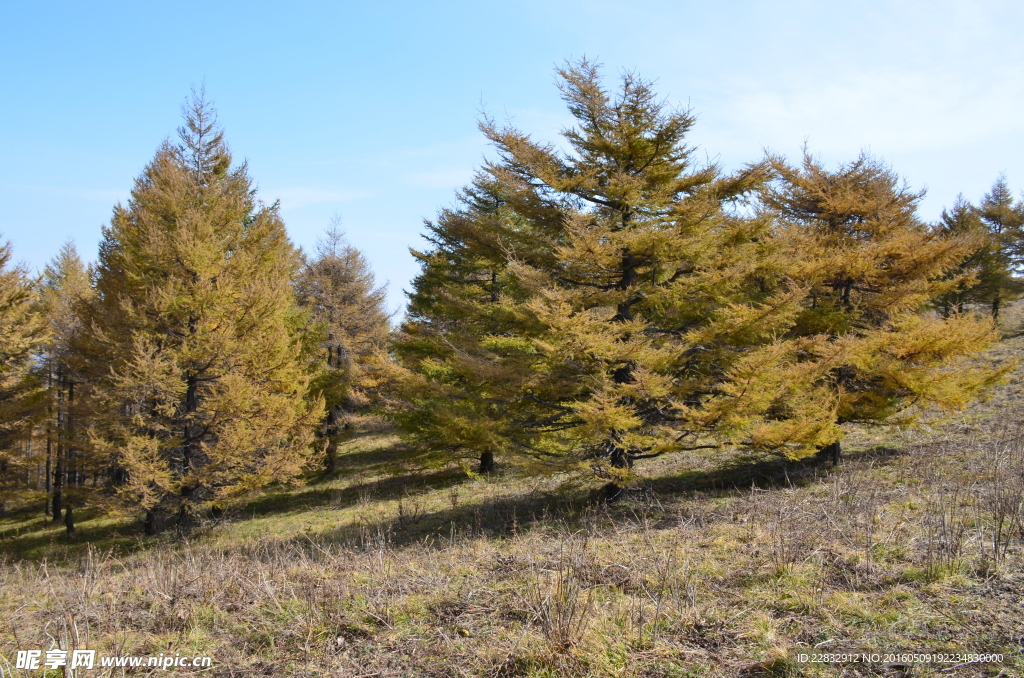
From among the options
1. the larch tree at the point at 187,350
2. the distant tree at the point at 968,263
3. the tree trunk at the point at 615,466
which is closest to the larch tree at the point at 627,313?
the tree trunk at the point at 615,466

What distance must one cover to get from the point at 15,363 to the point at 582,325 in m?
18.1

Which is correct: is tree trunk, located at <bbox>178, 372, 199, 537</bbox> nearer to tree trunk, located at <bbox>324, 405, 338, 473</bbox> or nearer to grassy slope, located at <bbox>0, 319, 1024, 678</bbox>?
grassy slope, located at <bbox>0, 319, 1024, 678</bbox>

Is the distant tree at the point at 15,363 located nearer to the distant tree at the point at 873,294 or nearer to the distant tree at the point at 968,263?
the distant tree at the point at 873,294

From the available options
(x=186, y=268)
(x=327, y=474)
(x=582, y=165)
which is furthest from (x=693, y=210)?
(x=327, y=474)

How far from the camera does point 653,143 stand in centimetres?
1002

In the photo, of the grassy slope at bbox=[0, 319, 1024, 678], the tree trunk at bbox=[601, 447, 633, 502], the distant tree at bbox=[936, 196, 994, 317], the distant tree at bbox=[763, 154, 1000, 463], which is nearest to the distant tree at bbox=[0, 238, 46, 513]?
the grassy slope at bbox=[0, 319, 1024, 678]

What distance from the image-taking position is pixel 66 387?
21.3 meters

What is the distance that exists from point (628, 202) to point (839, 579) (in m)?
6.87

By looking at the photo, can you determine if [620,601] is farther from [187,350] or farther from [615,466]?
[187,350]

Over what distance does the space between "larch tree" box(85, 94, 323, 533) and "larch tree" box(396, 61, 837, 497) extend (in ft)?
17.6

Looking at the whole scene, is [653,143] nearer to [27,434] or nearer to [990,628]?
[990,628]

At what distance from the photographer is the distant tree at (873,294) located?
33.4ft

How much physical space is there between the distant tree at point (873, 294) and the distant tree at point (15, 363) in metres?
19.7

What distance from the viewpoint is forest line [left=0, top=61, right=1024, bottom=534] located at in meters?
9.09
